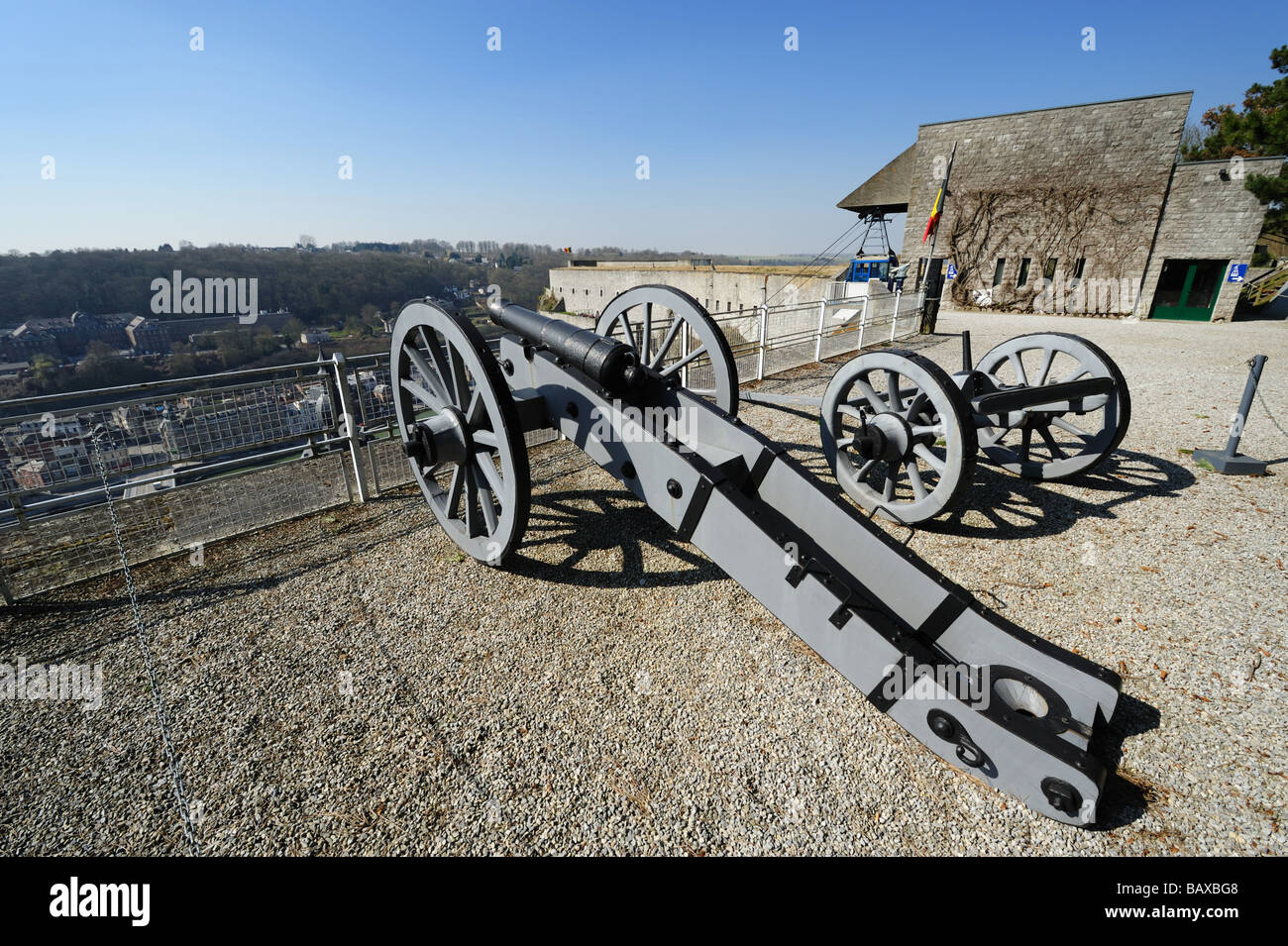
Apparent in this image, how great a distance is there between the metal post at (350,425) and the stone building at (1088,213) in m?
22.0

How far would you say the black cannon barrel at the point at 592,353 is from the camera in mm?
3424

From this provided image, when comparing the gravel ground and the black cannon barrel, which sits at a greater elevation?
the black cannon barrel

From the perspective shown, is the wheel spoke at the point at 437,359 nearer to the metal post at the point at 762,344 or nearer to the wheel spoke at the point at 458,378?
the wheel spoke at the point at 458,378

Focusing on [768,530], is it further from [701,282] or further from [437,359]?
[701,282]

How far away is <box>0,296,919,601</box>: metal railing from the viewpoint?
371 centimetres

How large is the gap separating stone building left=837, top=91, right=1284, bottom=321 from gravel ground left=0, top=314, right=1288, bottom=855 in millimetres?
19180

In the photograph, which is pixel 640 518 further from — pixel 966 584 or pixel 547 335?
pixel 966 584

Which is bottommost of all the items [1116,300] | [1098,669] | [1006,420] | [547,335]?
[1098,669]

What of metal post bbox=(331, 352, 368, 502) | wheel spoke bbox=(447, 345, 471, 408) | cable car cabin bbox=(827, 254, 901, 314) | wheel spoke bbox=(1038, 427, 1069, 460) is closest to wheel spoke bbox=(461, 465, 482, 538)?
wheel spoke bbox=(447, 345, 471, 408)

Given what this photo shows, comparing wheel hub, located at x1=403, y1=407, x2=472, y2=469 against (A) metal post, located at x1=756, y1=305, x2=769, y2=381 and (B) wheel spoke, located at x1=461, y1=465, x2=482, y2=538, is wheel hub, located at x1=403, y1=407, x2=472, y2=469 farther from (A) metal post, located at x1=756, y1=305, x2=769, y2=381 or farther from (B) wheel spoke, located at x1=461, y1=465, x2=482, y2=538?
(A) metal post, located at x1=756, y1=305, x2=769, y2=381

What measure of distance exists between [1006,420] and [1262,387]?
308 inches

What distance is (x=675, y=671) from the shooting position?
3.01m
